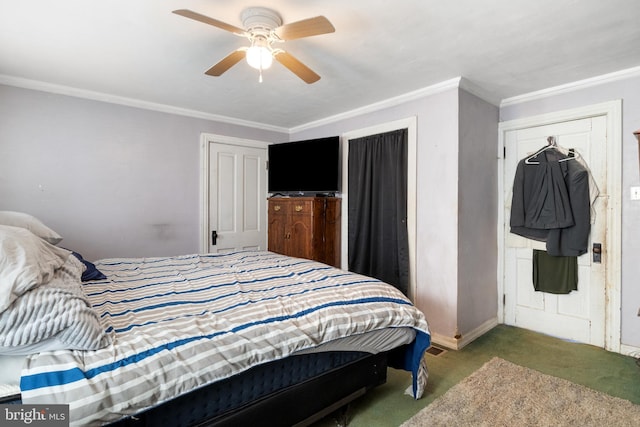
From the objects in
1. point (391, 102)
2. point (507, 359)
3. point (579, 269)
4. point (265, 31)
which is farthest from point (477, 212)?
point (265, 31)

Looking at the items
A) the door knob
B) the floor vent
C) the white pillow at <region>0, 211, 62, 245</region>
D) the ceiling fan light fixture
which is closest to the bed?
the white pillow at <region>0, 211, 62, 245</region>

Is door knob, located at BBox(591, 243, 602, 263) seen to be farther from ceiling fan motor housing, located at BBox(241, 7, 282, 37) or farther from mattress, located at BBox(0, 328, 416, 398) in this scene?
ceiling fan motor housing, located at BBox(241, 7, 282, 37)

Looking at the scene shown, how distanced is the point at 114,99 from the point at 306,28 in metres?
2.52

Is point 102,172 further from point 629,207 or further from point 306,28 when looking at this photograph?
point 629,207

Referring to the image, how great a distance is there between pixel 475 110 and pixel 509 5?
1325 millimetres

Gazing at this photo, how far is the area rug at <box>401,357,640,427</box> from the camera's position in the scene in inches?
70.1

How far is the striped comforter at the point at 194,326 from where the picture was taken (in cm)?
102

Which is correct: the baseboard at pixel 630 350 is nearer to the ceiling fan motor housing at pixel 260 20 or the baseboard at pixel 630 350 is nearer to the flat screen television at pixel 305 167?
the flat screen television at pixel 305 167

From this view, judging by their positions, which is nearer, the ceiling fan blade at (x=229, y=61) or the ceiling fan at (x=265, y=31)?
the ceiling fan at (x=265, y=31)

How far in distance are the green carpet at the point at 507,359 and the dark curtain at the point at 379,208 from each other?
84cm

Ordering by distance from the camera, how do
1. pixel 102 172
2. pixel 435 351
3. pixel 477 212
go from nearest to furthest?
pixel 435 351, pixel 477 212, pixel 102 172

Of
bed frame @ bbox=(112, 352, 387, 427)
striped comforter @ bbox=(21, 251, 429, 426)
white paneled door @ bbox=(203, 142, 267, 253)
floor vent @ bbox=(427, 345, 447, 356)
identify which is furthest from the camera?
white paneled door @ bbox=(203, 142, 267, 253)

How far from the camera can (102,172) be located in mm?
3188

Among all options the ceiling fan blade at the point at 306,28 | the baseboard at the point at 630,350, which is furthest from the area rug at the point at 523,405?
the ceiling fan blade at the point at 306,28
